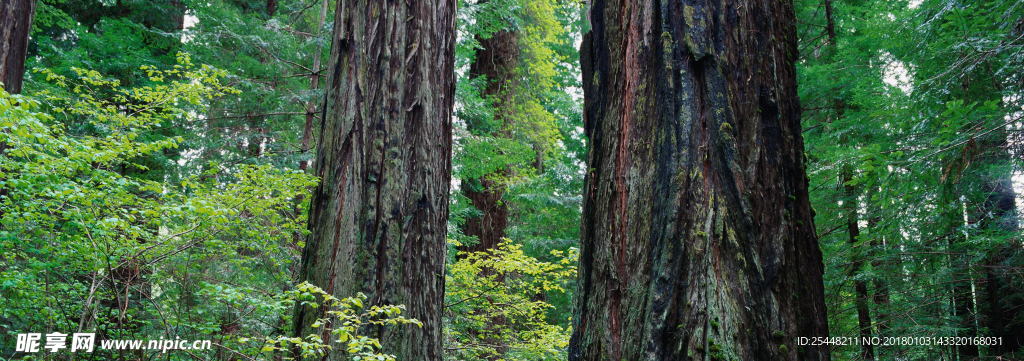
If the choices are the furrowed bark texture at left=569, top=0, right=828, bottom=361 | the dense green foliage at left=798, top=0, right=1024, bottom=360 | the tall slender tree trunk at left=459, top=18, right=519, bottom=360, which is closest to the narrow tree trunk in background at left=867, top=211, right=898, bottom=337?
the dense green foliage at left=798, top=0, right=1024, bottom=360

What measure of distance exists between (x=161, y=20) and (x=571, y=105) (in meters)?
9.69

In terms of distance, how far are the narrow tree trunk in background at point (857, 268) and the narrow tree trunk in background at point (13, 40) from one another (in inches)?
367

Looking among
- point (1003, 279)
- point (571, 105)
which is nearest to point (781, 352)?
point (1003, 279)

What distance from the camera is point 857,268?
7.61m

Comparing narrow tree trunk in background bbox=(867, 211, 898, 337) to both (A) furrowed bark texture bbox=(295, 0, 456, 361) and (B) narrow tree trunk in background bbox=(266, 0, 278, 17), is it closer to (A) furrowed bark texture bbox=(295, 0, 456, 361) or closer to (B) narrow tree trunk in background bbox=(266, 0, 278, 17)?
(A) furrowed bark texture bbox=(295, 0, 456, 361)

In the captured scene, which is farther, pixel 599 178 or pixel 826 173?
pixel 826 173

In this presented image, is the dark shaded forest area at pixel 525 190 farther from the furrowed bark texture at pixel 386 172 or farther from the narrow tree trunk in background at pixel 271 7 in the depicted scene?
the narrow tree trunk in background at pixel 271 7

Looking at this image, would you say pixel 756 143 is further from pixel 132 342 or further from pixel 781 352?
pixel 132 342

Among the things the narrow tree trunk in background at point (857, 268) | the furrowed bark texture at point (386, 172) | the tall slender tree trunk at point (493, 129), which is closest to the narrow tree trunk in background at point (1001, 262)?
the narrow tree trunk in background at point (857, 268)

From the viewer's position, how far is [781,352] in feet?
5.54

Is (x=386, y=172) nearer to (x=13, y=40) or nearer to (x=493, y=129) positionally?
(x=13, y=40)

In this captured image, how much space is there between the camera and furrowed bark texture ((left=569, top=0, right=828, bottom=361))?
1705 mm

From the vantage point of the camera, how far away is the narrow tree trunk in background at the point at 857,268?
6859 millimetres

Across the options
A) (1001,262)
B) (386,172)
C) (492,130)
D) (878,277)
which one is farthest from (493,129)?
(1001,262)
